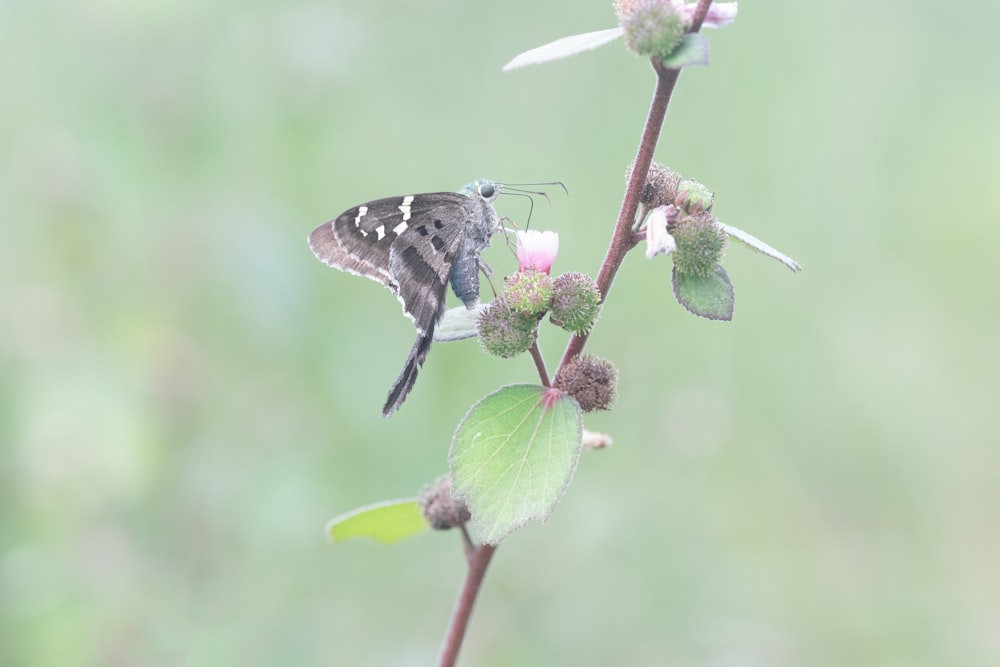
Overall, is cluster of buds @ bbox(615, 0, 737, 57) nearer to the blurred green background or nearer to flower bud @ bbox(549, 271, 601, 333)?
flower bud @ bbox(549, 271, 601, 333)

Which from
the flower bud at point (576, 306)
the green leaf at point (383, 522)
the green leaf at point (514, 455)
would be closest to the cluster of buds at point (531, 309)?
the flower bud at point (576, 306)

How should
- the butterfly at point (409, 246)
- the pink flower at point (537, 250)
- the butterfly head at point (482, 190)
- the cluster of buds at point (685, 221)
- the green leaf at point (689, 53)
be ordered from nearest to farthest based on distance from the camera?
the green leaf at point (689, 53) → the cluster of buds at point (685, 221) → the pink flower at point (537, 250) → the butterfly at point (409, 246) → the butterfly head at point (482, 190)

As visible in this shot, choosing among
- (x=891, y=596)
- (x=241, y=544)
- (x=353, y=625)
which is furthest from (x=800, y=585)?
(x=241, y=544)

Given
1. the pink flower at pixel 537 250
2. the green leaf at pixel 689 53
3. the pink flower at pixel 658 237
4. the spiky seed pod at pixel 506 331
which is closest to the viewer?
the green leaf at pixel 689 53

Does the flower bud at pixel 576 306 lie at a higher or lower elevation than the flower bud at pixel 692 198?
lower

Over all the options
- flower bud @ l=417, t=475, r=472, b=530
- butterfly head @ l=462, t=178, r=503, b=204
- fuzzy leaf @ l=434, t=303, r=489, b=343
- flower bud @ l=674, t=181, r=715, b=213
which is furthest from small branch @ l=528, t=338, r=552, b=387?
butterfly head @ l=462, t=178, r=503, b=204

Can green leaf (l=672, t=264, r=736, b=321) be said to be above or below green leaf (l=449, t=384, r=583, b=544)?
above

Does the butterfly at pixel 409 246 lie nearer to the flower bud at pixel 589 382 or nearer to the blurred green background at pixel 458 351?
the flower bud at pixel 589 382
